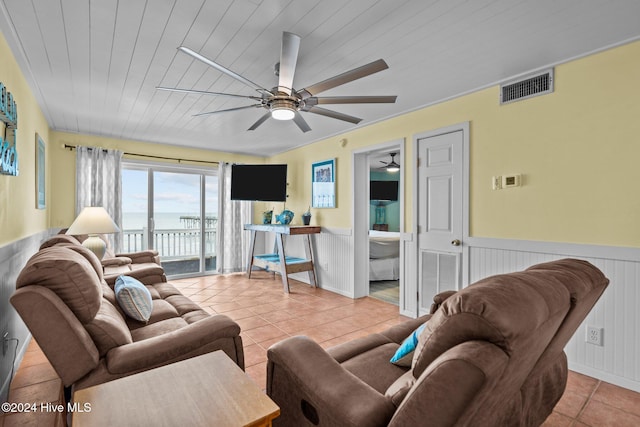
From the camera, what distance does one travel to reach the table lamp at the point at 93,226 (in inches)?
133

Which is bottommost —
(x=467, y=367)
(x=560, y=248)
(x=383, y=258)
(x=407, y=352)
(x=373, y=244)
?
(x=383, y=258)

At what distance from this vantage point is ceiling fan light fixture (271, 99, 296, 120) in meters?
2.36

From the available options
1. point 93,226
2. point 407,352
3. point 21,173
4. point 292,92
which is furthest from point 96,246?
point 407,352

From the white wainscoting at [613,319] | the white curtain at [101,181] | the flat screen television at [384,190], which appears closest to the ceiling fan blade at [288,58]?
the white wainscoting at [613,319]

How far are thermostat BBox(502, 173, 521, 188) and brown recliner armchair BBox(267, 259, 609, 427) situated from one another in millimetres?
1556

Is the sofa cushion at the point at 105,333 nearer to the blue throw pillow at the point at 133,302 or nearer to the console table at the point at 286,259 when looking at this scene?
the blue throw pillow at the point at 133,302

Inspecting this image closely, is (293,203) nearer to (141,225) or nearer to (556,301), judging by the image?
(141,225)

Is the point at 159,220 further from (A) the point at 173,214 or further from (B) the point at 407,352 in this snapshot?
(B) the point at 407,352

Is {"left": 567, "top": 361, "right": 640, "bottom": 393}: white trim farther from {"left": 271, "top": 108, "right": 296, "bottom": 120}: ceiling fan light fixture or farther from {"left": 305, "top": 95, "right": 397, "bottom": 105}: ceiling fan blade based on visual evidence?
{"left": 271, "top": 108, "right": 296, "bottom": 120}: ceiling fan light fixture

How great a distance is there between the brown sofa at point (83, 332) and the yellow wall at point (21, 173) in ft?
3.48

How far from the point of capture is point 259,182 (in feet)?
18.0

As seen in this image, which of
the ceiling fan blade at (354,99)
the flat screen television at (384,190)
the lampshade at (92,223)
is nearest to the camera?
the ceiling fan blade at (354,99)

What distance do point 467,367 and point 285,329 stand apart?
267 cm

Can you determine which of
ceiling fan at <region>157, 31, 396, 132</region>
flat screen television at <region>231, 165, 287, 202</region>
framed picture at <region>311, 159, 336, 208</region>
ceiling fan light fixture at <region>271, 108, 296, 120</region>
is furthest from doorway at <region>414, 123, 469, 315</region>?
flat screen television at <region>231, 165, 287, 202</region>
